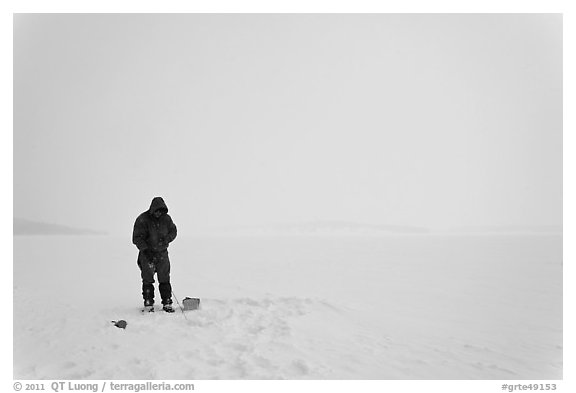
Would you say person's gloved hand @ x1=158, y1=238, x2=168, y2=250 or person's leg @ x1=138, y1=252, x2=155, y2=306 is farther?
person's gloved hand @ x1=158, y1=238, x2=168, y2=250

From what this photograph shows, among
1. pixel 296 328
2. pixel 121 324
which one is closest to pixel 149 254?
pixel 121 324

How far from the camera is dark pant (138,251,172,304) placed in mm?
6720

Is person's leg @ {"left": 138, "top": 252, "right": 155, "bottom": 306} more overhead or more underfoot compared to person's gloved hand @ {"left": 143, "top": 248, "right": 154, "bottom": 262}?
more underfoot

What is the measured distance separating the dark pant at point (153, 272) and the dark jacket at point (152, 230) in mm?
149

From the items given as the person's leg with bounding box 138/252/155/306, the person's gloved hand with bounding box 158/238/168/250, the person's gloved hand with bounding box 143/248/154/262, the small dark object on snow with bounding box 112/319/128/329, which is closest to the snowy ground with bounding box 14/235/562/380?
the small dark object on snow with bounding box 112/319/128/329

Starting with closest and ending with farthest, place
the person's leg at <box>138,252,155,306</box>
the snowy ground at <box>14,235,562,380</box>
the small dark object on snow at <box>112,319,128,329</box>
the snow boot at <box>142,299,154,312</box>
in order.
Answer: the snowy ground at <box>14,235,562,380</box> → the small dark object on snow at <box>112,319,128,329</box> → the snow boot at <box>142,299,154,312</box> → the person's leg at <box>138,252,155,306</box>

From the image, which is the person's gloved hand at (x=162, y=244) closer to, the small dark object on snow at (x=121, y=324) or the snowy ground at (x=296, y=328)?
the snowy ground at (x=296, y=328)

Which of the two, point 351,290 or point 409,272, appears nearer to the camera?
point 351,290

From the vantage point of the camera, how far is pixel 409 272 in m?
12.1

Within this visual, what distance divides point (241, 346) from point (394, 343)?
7.47 feet

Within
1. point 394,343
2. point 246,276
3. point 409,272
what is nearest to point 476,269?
point 409,272

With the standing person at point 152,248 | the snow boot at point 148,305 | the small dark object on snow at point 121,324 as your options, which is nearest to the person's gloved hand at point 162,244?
the standing person at point 152,248

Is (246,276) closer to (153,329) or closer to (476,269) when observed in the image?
(153,329)

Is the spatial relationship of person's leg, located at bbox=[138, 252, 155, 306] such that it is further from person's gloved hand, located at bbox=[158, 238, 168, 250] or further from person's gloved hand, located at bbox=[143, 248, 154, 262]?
person's gloved hand, located at bbox=[158, 238, 168, 250]
